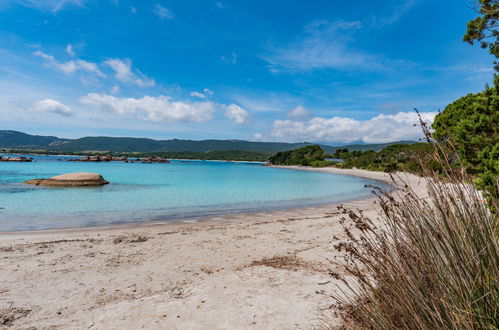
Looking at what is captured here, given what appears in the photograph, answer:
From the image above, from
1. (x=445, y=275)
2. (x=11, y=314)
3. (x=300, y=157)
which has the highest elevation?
(x=300, y=157)

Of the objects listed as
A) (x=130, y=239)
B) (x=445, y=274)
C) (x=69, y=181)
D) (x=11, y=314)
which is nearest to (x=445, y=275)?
(x=445, y=274)

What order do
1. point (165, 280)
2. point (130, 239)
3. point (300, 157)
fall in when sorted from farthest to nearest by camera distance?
point (300, 157) → point (130, 239) → point (165, 280)

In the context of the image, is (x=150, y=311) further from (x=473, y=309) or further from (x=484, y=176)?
(x=484, y=176)

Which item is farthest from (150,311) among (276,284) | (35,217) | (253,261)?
(35,217)

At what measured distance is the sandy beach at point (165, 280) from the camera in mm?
4266

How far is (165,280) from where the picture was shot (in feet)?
19.6

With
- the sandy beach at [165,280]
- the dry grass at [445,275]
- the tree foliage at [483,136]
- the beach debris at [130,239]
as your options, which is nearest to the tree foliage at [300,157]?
the tree foliage at [483,136]

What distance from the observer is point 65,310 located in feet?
15.1

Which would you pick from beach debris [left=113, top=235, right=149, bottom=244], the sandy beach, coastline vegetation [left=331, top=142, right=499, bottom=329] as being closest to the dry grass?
coastline vegetation [left=331, top=142, right=499, bottom=329]

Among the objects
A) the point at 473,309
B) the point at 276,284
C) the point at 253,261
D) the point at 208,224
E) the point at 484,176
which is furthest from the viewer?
the point at 208,224

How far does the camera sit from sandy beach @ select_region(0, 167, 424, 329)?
4.27 meters

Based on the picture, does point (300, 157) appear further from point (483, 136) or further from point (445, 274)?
point (445, 274)

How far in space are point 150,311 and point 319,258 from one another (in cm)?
460

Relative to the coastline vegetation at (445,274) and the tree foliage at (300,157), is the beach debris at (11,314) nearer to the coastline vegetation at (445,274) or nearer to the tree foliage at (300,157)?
the coastline vegetation at (445,274)
